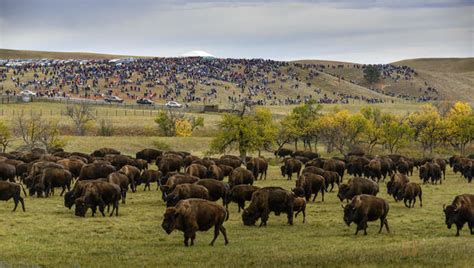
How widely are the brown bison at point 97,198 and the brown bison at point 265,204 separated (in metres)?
6.33

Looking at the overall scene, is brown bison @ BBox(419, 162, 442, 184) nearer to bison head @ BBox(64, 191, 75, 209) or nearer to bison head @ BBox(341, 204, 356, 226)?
bison head @ BBox(341, 204, 356, 226)

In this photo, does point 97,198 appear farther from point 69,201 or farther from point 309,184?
point 309,184

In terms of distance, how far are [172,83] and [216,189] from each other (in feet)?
435

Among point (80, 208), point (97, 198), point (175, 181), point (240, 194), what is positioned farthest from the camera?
point (175, 181)

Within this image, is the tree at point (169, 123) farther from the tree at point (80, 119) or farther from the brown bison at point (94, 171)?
the brown bison at point (94, 171)

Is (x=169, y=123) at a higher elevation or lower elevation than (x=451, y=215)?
lower

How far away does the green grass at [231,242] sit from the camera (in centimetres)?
1930

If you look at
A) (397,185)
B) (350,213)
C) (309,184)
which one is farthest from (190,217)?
(397,185)

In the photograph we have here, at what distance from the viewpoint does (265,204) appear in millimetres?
27438

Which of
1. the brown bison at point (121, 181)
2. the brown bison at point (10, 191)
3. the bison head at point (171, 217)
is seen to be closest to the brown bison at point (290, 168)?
the brown bison at point (121, 181)

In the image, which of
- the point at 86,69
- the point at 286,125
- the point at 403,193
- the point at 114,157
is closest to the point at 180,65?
the point at 86,69

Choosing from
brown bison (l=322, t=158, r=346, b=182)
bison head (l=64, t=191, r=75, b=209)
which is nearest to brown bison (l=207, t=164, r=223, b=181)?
brown bison (l=322, t=158, r=346, b=182)

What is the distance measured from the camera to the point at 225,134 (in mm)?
71000

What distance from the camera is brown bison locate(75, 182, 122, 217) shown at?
29.2m
